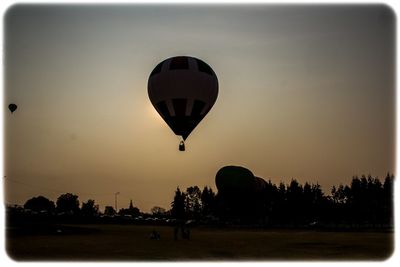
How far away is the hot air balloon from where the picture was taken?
36.4 metres

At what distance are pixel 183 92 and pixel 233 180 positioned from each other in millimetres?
35333

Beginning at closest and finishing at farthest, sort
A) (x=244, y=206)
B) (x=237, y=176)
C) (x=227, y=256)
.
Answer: (x=227, y=256), (x=237, y=176), (x=244, y=206)

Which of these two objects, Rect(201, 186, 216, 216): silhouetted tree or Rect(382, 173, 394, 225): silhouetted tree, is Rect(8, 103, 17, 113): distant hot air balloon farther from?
Rect(201, 186, 216, 216): silhouetted tree

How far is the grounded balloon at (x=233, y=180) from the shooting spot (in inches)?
2767

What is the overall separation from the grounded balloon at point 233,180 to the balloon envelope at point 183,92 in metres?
33.3

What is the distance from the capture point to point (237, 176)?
70.2 meters

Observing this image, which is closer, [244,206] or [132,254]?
[132,254]

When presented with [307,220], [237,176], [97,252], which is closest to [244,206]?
[237,176]

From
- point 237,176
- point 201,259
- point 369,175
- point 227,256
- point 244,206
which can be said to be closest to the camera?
point 201,259

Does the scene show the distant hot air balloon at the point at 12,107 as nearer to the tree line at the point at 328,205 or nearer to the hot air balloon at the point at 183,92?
the hot air balloon at the point at 183,92

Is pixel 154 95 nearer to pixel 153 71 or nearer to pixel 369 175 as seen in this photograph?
pixel 153 71

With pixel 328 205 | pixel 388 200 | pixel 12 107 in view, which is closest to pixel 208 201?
pixel 328 205

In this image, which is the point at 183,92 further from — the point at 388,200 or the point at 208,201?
the point at 208,201

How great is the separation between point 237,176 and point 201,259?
158ft
